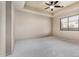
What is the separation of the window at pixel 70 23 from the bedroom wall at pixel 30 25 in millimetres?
1524

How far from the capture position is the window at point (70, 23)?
226 inches

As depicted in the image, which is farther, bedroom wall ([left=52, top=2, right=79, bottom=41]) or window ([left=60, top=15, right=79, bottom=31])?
window ([left=60, top=15, right=79, bottom=31])

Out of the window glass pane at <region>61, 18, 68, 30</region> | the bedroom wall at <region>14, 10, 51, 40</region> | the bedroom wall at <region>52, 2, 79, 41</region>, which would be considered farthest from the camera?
the window glass pane at <region>61, 18, 68, 30</region>

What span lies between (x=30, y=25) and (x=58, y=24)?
285 cm

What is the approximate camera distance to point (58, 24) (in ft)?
24.0

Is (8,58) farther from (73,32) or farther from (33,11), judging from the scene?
(73,32)

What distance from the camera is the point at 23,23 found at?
18.3 ft

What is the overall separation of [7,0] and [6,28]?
0.81m

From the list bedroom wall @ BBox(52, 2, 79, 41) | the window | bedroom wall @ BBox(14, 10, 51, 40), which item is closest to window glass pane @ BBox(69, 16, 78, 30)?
the window

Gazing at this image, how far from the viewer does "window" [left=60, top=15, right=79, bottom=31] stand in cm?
575

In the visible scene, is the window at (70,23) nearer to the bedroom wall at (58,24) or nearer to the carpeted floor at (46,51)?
the bedroom wall at (58,24)

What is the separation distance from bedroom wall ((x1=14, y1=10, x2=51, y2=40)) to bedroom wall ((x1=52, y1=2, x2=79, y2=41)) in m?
0.78

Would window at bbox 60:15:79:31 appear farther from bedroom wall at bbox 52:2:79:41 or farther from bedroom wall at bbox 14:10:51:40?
bedroom wall at bbox 14:10:51:40

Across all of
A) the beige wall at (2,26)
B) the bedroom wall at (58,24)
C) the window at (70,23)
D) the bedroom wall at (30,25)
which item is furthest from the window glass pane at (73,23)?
the beige wall at (2,26)
